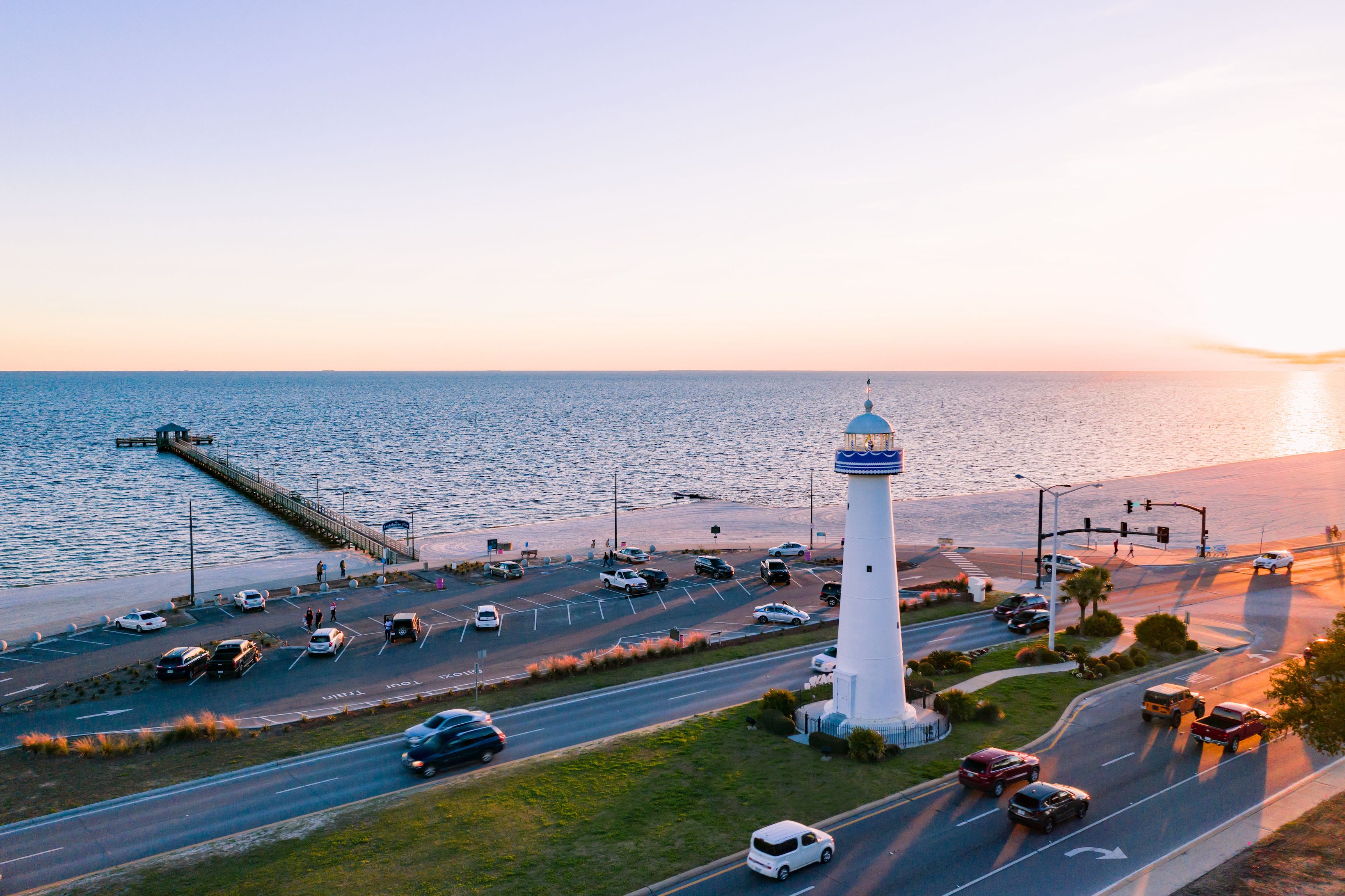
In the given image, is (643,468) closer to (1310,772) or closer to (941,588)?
(941,588)

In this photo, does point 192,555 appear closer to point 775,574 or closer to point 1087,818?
point 775,574

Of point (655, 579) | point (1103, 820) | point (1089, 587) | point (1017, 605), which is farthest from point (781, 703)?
point (655, 579)

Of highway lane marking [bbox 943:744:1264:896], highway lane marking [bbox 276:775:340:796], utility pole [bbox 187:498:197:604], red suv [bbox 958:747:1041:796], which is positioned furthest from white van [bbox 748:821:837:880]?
utility pole [bbox 187:498:197:604]

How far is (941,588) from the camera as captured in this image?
5747 centimetres

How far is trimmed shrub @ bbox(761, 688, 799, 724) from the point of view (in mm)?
32312

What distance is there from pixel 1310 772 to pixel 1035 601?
75.7ft

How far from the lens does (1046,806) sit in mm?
23641

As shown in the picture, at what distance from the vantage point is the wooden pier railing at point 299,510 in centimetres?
8244

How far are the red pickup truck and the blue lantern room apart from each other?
1437cm

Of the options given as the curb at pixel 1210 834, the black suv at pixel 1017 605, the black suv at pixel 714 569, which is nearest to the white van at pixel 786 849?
the curb at pixel 1210 834

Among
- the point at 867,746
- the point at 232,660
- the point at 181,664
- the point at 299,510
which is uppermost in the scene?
the point at 867,746

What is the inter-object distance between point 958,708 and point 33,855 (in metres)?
29.5

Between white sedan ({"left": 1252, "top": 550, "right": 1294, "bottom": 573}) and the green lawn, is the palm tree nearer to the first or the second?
the green lawn

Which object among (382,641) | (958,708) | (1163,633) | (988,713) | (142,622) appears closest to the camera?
(958,708)
